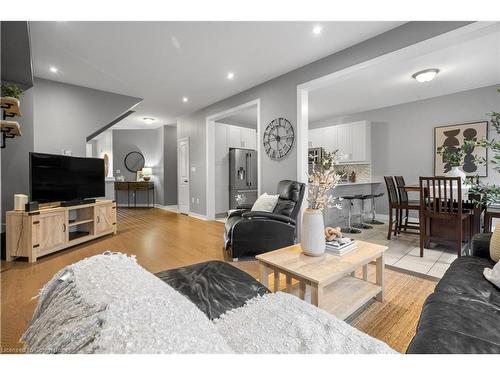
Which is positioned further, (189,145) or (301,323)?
(189,145)

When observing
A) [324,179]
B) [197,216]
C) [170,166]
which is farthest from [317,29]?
[170,166]

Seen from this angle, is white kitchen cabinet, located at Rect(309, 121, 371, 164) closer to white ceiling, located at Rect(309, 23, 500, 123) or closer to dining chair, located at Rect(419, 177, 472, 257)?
white ceiling, located at Rect(309, 23, 500, 123)

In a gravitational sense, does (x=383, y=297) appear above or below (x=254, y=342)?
below

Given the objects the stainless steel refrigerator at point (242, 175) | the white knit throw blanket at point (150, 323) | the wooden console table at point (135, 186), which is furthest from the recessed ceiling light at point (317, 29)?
the wooden console table at point (135, 186)

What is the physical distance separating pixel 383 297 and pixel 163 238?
10.6ft

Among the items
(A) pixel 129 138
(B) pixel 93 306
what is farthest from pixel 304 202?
(A) pixel 129 138

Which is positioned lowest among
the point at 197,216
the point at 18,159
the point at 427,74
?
the point at 197,216

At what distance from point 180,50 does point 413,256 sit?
4.01 m

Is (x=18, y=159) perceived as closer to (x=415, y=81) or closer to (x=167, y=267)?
(x=167, y=267)

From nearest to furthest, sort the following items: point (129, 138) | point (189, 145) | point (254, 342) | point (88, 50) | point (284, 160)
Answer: point (254, 342)
point (88, 50)
point (284, 160)
point (189, 145)
point (129, 138)

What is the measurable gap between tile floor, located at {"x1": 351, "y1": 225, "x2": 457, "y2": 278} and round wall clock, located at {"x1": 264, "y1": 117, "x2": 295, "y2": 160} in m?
1.92

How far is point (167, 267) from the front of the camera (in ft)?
8.53
